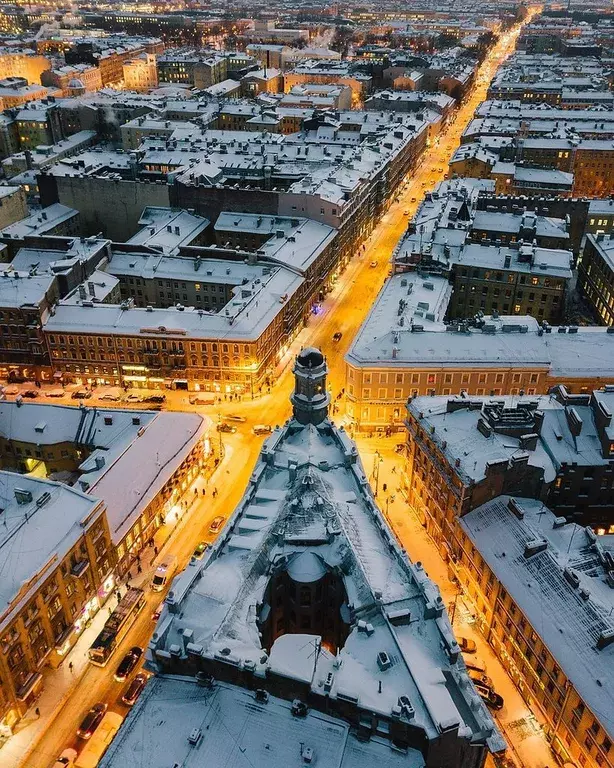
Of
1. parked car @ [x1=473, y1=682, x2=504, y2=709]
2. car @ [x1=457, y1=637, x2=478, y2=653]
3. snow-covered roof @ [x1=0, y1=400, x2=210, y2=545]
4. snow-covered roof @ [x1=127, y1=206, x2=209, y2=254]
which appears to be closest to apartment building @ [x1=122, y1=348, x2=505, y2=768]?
car @ [x1=457, y1=637, x2=478, y2=653]

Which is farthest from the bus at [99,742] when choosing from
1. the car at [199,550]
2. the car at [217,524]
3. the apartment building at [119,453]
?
the car at [217,524]

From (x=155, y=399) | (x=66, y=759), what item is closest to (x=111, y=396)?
(x=155, y=399)

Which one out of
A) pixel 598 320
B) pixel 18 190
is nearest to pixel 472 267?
pixel 598 320

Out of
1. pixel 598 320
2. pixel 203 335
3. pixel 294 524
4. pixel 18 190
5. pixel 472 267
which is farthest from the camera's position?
pixel 18 190

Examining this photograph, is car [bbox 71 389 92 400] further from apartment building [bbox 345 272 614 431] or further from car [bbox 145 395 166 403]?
apartment building [bbox 345 272 614 431]

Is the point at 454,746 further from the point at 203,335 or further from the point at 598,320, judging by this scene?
the point at 598,320

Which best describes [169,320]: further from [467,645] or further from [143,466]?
[467,645]

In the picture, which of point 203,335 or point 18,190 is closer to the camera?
point 203,335

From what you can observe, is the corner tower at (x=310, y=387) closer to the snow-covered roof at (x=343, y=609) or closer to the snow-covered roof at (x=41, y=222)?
the snow-covered roof at (x=343, y=609)
